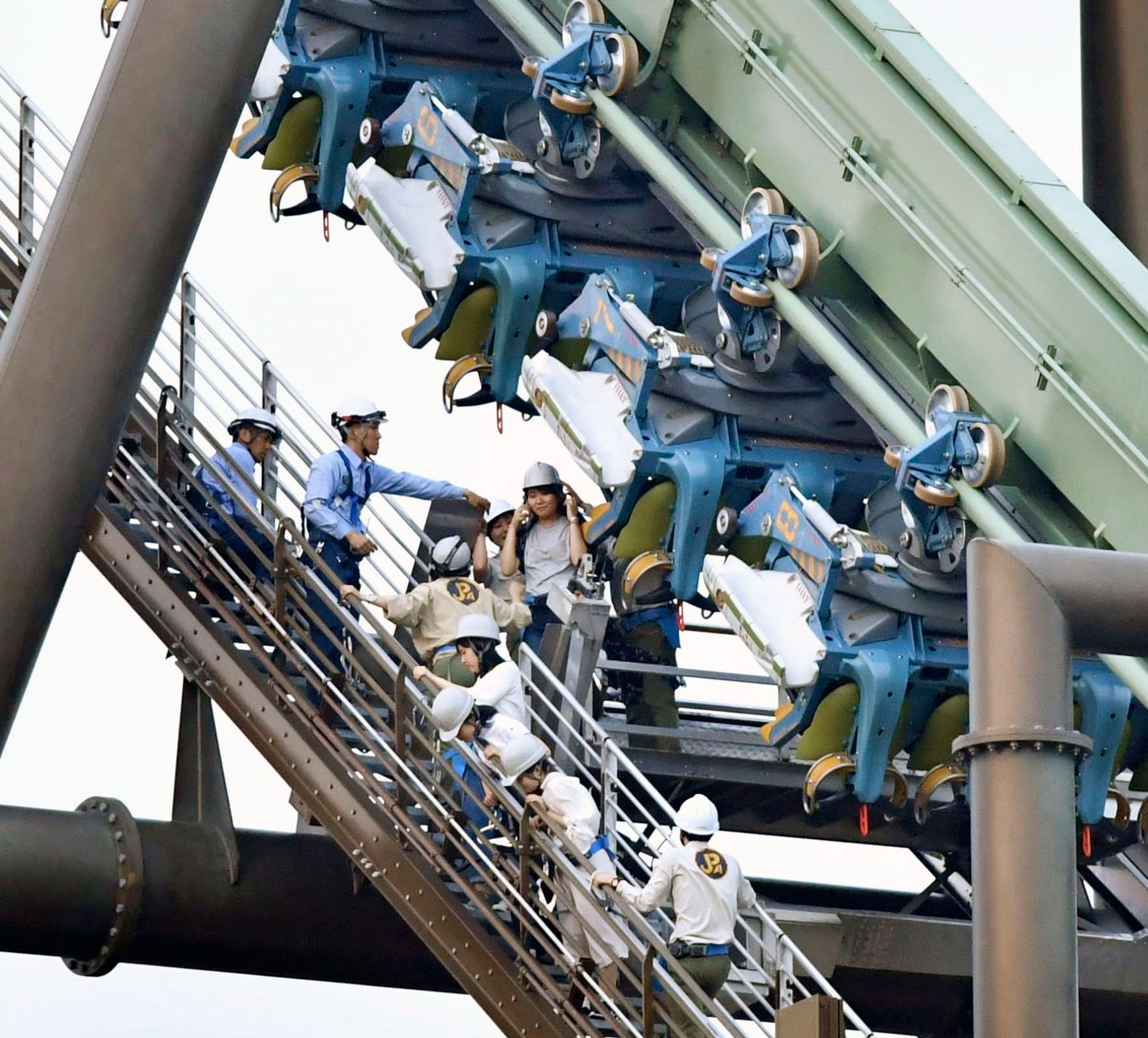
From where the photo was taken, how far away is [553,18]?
18.4 metres

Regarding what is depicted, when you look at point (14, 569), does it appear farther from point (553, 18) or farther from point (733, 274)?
point (553, 18)

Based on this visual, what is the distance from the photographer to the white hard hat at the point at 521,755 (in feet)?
44.5

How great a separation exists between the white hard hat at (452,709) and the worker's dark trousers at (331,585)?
1.69 m

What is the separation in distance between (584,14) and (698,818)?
6093 millimetres

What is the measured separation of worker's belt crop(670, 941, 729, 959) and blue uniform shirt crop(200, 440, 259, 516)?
154 inches

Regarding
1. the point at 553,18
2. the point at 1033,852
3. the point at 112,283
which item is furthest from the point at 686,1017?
the point at 553,18

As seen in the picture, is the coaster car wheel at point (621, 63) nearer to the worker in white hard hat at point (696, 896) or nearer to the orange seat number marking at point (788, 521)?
the orange seat number marking at point (788, 521)

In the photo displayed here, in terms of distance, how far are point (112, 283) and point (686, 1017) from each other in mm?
4953

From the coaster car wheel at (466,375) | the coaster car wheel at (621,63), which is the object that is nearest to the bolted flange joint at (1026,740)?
the coaster car wheel at (621,63)

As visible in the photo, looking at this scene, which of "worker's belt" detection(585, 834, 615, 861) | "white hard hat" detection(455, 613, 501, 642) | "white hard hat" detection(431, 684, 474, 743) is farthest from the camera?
"white hard hat" detection(455, 613, 501, 642)

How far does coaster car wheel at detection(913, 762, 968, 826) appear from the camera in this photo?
15.7 meters

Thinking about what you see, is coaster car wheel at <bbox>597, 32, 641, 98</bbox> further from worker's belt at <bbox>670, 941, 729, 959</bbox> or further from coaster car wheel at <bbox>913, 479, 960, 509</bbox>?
worker's belt at <bbox>670, 941, 729, 959</bbox>

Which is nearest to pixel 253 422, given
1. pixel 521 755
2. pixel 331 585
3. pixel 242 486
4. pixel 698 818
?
pixel 242 486

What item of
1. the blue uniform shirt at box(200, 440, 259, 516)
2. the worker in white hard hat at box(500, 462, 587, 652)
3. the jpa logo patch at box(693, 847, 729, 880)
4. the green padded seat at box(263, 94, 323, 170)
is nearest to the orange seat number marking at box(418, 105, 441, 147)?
the green padded seat at box(263, 94, 323, 170)
